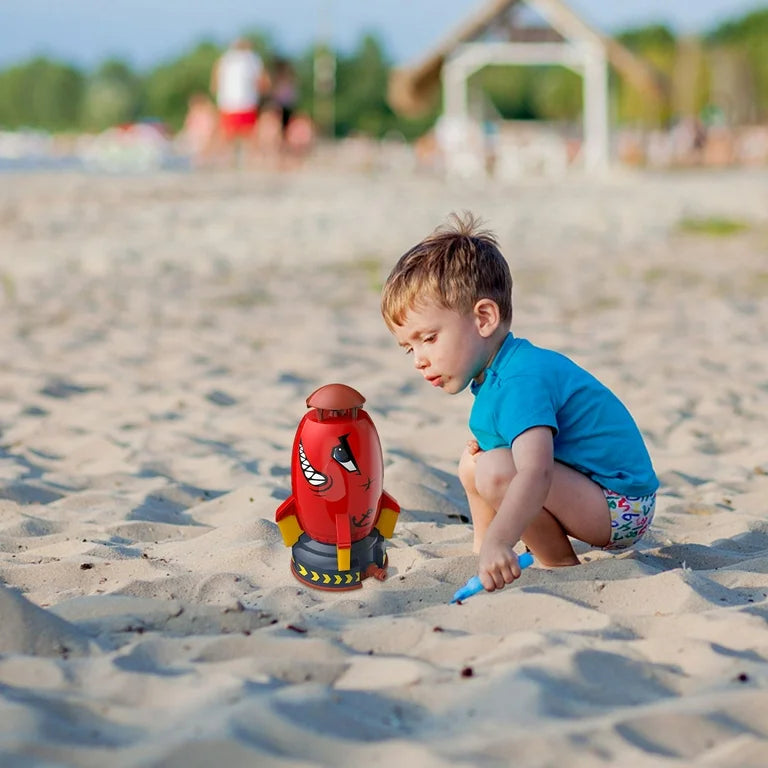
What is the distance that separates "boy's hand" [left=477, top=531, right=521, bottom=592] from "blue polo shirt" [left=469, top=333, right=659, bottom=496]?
0.25m

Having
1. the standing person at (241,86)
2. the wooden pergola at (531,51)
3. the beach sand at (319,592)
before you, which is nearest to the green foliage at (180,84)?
the wooden pergola at (531,51)

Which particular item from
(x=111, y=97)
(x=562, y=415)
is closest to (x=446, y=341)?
(x=562, y=415)

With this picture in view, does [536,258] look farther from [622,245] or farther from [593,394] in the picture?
[593,394]

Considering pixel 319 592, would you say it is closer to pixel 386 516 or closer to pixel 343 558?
pixel 343 558

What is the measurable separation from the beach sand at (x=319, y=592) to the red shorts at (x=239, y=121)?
32.3 feet

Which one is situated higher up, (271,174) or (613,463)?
(271,174)

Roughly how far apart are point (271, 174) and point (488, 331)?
55.9 feet

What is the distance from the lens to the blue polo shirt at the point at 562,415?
262 centimetres

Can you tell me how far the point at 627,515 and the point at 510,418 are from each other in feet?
1.41

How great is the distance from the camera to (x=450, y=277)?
8.61 ft

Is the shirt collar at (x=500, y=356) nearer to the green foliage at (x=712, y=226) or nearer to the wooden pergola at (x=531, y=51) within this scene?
the green foliage at (x=712, y=226)

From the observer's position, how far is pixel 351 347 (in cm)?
617

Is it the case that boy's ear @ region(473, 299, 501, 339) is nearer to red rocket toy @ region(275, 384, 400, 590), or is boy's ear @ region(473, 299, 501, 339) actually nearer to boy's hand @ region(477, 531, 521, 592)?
red rocket toy @ region(275, 384, 400, 590)

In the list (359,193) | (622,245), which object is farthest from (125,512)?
(359,193)
